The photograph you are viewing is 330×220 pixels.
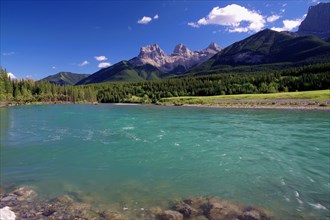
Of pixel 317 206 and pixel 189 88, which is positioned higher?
pixel 189 88

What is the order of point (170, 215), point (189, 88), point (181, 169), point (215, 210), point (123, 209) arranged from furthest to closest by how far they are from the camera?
point (189, 88) → point (181, 169) → point (123, 209) → point (215, 210) → point (170, 215)

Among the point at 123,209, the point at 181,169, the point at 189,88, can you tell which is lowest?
the point at 181,169

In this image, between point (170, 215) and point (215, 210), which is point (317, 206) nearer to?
point (215, 210)

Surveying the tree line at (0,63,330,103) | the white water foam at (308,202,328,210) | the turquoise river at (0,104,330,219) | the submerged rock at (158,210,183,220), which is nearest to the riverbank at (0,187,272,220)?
the submerged rock at (158,210,183,220)

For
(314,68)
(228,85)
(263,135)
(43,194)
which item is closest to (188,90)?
(228,85)

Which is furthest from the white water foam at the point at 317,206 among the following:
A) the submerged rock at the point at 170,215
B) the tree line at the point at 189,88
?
the tree line at the point at 189,88

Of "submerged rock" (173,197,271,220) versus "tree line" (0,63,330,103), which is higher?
"tree line" (0,63,330,103)

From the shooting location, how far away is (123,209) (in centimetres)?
1470

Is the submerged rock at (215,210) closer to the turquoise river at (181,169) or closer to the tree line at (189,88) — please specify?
the turquoise river at (181,169)

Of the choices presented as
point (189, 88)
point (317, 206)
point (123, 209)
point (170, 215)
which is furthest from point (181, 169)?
point (189, 88)

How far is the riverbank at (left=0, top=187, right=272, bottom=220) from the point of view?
13.7m

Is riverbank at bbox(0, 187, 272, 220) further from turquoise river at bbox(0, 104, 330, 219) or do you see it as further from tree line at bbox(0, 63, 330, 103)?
tree line at bbox(0, 63, 330, 103)

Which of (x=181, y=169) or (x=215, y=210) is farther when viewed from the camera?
(x=181, y=169)

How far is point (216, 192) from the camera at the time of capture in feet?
57.3
